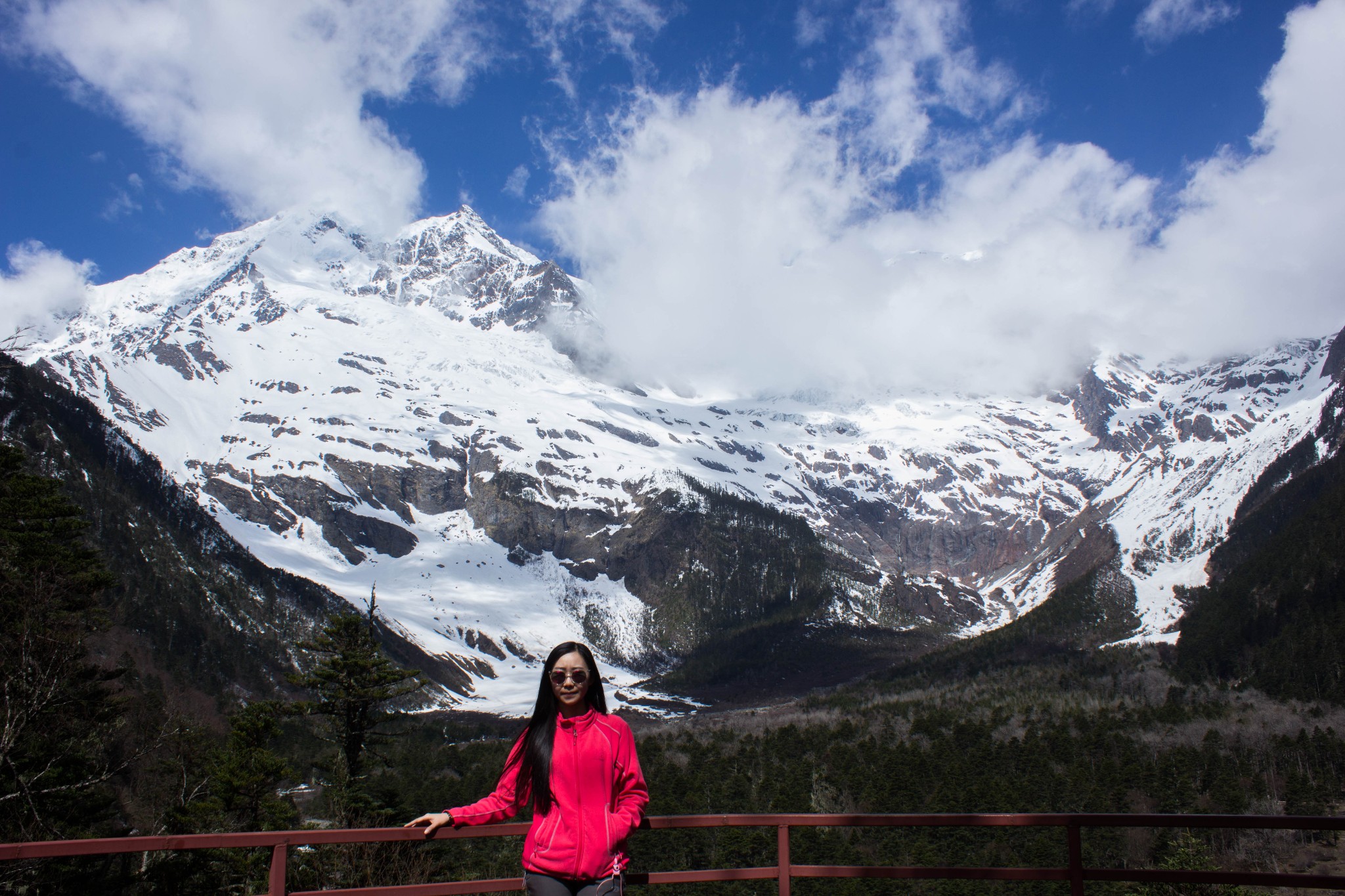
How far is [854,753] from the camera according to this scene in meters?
146

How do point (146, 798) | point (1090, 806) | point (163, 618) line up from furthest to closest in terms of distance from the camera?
point (163, 618)
point (1090, 806)
point (146, 798)

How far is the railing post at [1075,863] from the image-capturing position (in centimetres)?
729

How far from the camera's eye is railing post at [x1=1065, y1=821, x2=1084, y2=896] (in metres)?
7.29

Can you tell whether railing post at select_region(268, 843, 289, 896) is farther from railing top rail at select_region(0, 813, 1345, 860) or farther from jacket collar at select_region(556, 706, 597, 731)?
jacket collar at select_region(556, 706, 597, 731)

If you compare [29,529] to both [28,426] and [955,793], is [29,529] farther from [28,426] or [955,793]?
[28,426]

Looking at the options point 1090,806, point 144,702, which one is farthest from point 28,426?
point 1090,806

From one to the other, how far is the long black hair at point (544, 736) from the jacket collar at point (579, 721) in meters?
0.05

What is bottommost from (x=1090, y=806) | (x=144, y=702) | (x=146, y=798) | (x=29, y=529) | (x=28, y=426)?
(x=1090, y=806)

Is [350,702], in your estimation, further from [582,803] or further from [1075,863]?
[1075,863]

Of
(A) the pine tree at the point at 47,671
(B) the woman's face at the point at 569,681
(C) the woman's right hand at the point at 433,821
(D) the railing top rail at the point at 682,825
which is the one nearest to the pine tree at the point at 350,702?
(A) the pine tree at the point at 47,671

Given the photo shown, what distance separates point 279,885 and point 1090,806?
13234 centimetres

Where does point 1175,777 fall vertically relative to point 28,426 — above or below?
below

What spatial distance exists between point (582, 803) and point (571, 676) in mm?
892

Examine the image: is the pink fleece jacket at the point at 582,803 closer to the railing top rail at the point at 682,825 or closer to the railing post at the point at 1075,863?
the railing top rail at the point at 682,825
